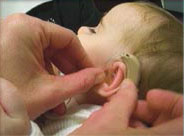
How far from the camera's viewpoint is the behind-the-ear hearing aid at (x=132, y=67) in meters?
0.57

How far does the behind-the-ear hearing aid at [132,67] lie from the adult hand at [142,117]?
8cm

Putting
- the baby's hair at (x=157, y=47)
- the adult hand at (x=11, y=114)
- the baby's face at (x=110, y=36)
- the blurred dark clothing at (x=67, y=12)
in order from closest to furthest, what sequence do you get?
the adult hand at (x=11, y=114), the baby's hair at (x=157, y=47), the baby's face at (x=110, y=36), the blurred dark clothing at (x=67, y=12)

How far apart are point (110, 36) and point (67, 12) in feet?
1.30

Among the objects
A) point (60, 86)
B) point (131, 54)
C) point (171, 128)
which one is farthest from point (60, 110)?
point (171, 128)

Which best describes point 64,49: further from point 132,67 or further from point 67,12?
point 67,12

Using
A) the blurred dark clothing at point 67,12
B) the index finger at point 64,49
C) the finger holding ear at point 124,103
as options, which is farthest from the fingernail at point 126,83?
the blurred dark clothing at point 67,12

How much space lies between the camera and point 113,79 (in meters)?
0.60

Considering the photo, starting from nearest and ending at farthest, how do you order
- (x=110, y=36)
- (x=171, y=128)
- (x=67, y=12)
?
(x=171, y=128), (x=110, y=36), (x=67, y=12)

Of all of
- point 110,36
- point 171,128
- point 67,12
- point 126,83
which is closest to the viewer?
point 171,128

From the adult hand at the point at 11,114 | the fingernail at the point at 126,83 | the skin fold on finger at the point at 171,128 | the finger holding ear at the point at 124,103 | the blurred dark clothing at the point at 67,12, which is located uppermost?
the adult hand at the point at 11,114

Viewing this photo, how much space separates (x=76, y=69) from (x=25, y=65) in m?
0.12

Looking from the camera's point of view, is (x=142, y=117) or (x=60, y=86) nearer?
(x=142, y=117)

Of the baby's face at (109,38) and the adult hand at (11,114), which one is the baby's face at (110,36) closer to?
the baby's face at (109,38)

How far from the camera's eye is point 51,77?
583 millimetres
